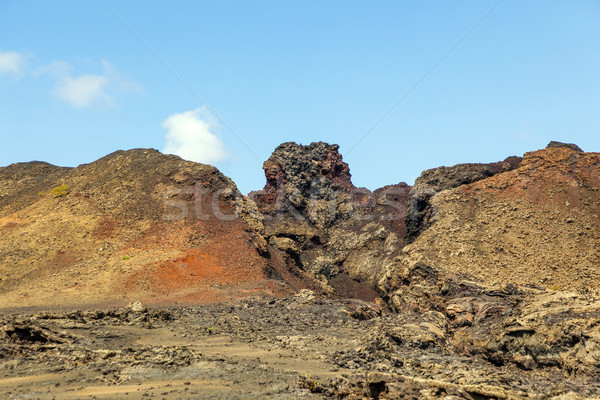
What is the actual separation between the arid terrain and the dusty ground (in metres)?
0.09

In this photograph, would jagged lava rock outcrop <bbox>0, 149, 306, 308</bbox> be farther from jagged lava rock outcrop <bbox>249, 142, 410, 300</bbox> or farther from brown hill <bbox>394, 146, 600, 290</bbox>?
jagged lava rock outcrop <bbox>249, 142, 410, 300</bbox>

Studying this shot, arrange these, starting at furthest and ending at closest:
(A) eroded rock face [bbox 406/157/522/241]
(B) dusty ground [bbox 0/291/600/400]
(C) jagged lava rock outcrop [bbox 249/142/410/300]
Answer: (C) jagged lava rock outcrop [bbox 249/142/410/300]
(A) eroded rock face [bbox 406/157/522/241]
(B) dusty ground [bbox 0/291/600/400]

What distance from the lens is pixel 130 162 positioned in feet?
171

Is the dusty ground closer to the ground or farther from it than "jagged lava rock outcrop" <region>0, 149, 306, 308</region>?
closer to the ground

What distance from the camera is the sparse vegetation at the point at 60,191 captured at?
157ft

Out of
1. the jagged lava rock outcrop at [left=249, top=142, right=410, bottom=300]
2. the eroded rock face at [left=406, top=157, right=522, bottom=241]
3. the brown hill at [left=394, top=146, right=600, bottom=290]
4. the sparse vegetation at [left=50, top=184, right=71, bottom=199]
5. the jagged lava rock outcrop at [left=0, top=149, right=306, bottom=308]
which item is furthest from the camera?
the jagged lava rock outcrop at [left=249, top=142, right=410, bottom=300]

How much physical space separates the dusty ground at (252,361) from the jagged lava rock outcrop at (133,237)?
1074cm

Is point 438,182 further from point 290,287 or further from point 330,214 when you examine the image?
point 330,214

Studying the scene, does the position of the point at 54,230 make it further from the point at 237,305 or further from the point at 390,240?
the point at 390,240

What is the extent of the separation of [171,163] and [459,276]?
30.4 meters

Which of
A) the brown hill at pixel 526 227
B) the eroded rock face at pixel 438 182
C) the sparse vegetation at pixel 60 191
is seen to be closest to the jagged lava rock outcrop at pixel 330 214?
the eroded rock face at pixel 438 182

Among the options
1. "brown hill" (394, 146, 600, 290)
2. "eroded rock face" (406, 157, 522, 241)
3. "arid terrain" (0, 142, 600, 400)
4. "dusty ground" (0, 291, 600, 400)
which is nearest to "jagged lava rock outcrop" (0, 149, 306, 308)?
"arid terrain" (0, 142, 600, 400)

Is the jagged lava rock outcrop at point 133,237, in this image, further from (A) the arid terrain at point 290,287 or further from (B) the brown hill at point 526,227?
(B) the brown hill at point 526,227

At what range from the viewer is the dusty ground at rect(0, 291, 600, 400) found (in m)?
11.9
